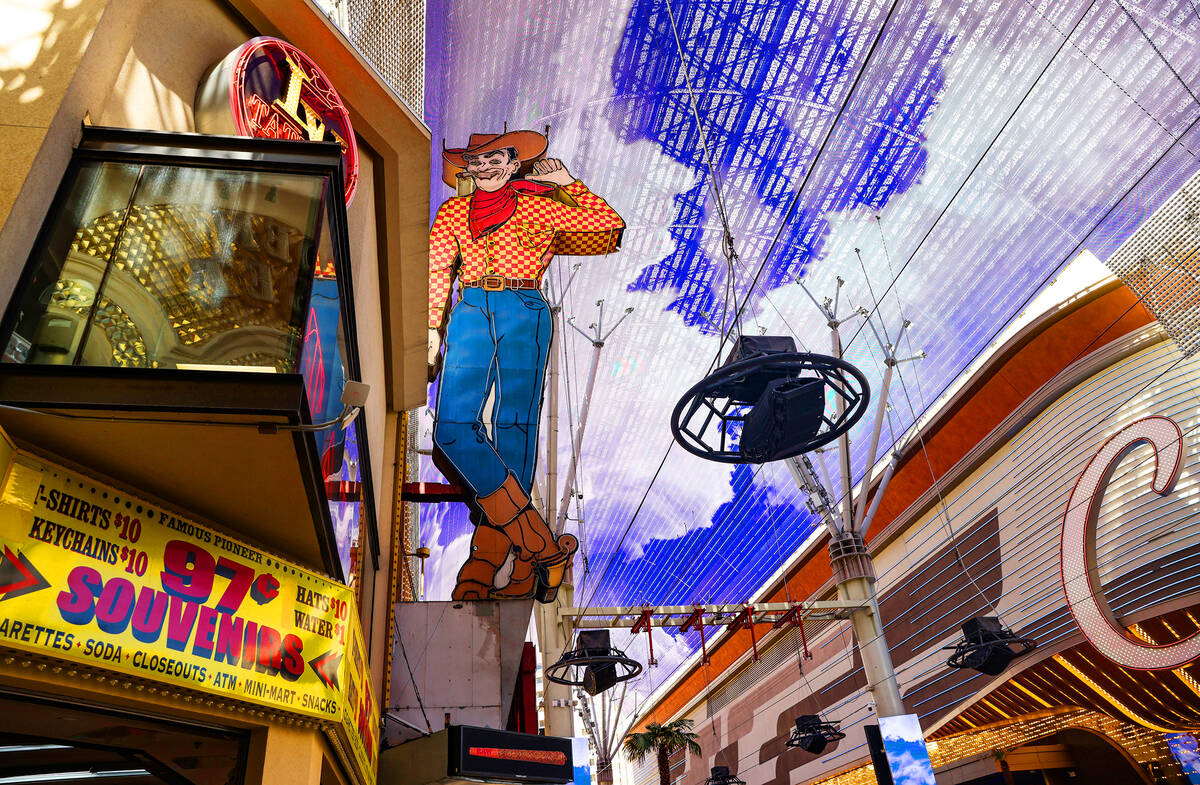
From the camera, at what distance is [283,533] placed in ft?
14.8

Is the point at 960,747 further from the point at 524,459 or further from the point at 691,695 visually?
the point at 691,695

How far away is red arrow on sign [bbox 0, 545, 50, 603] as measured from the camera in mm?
2943

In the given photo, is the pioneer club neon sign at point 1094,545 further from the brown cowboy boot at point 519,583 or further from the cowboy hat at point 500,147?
the cowboy hat at point 500,147

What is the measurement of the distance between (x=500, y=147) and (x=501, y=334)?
14.3 ft

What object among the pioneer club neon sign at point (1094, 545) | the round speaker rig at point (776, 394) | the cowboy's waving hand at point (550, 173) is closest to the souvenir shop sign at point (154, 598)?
the round speaker rig at point (776, 394)

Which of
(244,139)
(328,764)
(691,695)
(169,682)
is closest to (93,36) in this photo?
(244,139)

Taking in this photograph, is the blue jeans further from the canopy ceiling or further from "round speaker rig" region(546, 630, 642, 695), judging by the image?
the canopy ceiling

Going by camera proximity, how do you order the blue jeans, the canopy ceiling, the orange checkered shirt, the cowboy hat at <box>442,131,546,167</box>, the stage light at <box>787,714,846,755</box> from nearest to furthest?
the blue jeans, the orange checkered shirt, the cowboy hat at <box>442,131,546,167</box>, the canopy ceiling, the stage light at <box>787,714,846,755</box>

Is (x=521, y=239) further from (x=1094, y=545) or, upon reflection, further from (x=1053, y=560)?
(x=1053, y=560)

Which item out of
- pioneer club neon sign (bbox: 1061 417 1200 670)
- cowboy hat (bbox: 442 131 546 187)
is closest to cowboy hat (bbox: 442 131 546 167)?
cowboy hat (bbox: 442 131 546 187)

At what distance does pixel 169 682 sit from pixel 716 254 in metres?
21.7

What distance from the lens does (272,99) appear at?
17.8 feet

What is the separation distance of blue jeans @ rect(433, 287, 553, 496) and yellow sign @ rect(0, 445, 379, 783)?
17.4 ft

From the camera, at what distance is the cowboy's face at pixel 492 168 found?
13.5 metres
